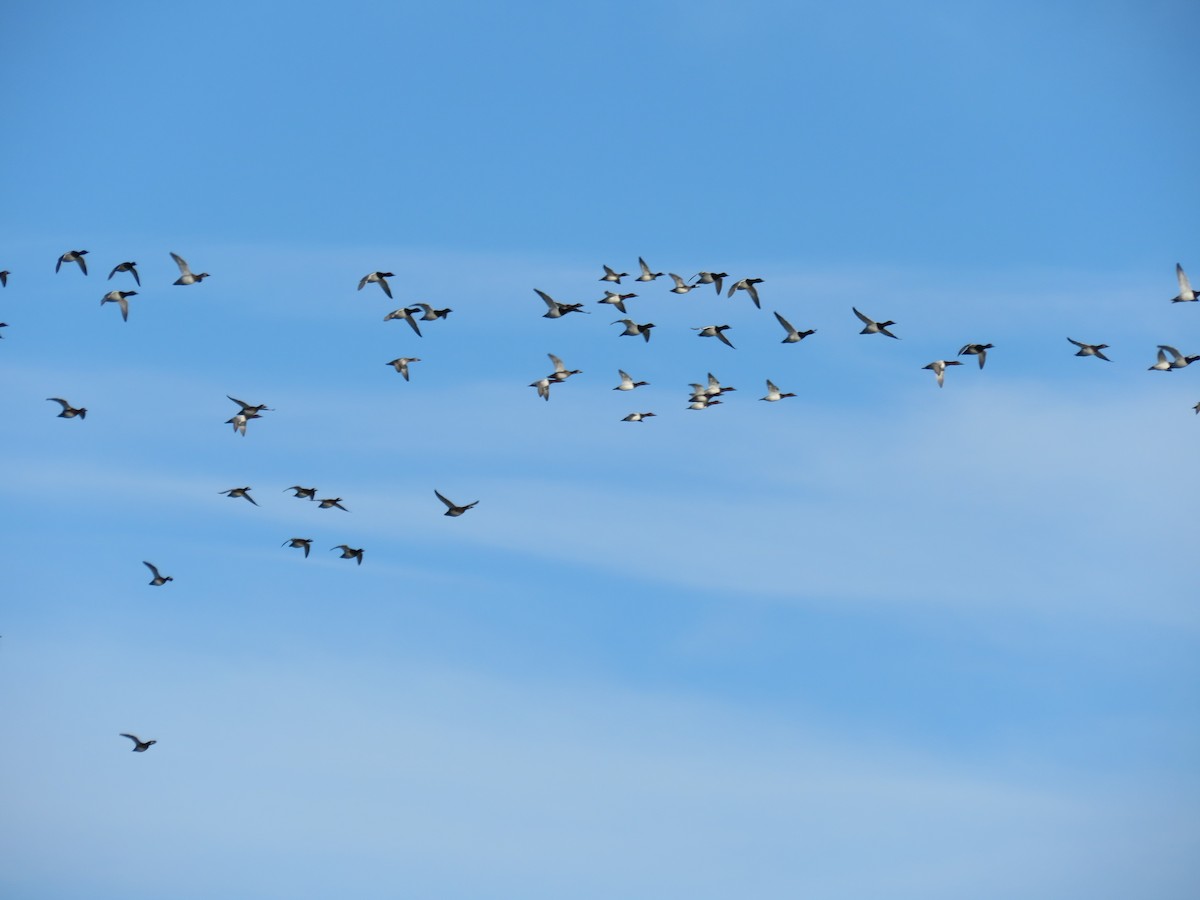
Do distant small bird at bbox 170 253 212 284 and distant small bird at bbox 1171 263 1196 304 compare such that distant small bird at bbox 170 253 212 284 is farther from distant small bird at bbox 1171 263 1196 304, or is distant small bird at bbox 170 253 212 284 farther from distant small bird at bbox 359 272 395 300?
distant small bird at bbox 1171 263 1196 304

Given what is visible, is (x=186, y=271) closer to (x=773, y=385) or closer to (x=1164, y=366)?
(x=773, y=385)

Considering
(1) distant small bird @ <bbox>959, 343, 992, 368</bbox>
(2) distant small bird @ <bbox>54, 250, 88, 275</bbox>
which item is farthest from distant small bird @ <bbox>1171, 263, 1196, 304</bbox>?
(2) distant small bird @ <bbox>54, 250, 88, 275</bbox>

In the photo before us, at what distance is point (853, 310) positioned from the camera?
86.6 meters

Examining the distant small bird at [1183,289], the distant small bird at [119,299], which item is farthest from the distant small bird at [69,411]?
the distant small bird at [1183,289]

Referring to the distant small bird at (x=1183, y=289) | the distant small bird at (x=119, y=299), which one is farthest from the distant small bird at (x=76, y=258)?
the distant small bird at (x=1183, y=289)

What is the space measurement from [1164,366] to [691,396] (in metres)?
24.8

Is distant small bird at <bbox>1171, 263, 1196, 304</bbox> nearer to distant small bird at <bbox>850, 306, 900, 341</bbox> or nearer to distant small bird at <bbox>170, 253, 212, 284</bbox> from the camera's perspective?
distant small bird at <bbox>850, 306, 900, 341</bbox>

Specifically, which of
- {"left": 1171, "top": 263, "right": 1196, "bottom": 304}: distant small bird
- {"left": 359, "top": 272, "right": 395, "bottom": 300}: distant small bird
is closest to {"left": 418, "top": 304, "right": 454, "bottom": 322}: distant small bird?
{"left": 359, "top": 272, "right": 395, "bottom": 300}: distant small bird

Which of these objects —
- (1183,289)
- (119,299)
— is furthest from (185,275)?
(1183,289)

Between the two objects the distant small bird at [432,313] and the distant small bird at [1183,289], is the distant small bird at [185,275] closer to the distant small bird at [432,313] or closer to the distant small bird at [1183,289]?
the distant small bird at [432,313]

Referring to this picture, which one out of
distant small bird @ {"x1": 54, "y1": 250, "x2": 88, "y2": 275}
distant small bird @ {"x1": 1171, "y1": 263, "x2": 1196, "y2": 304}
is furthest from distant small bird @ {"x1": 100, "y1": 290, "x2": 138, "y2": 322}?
distant small bird @ {"x1": 1171, "y1": 263, "x2": 1196, "y2": 304}

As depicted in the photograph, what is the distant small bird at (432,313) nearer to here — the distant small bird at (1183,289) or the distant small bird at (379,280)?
the distant small bird at (379,280)

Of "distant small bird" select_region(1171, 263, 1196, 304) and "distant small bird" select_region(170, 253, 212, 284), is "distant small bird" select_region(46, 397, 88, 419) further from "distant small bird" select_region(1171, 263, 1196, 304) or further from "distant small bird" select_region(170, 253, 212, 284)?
"distant small bird" select_region(1171, 263, 1196, 304)

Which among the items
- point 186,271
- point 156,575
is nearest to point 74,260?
point 186,271
